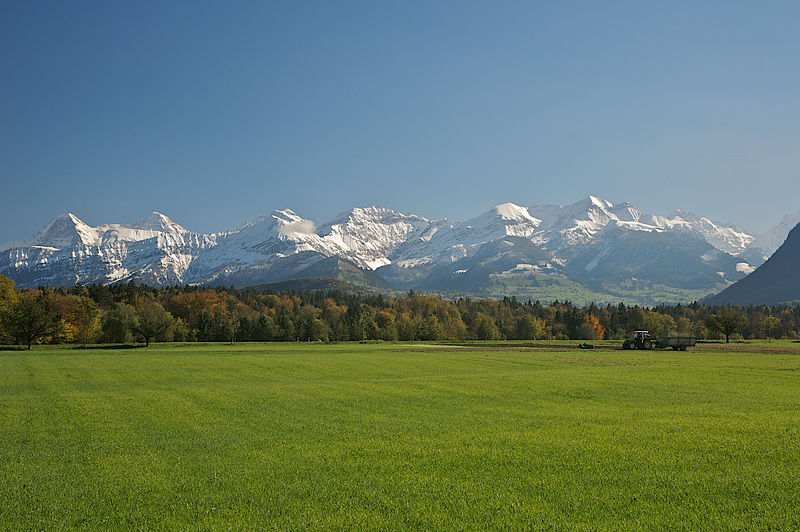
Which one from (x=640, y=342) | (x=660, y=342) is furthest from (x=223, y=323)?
(x=660, y=342)

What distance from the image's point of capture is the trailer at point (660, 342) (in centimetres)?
8804

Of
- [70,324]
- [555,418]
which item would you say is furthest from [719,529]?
[70,324]

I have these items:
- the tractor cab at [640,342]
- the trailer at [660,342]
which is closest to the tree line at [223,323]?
the trailer at [660,342]

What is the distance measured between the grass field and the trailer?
67161mm

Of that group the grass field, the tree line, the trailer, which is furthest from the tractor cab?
the grass field

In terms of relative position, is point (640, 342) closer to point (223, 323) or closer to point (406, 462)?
point (406, 462)

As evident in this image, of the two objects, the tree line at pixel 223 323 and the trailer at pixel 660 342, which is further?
the tree line at pixel 223 323

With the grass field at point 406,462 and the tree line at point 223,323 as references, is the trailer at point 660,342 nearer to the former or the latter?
the tree line at point 223,323

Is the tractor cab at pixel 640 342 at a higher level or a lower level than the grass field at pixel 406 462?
lower

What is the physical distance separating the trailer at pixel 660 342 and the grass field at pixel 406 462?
2644 inches

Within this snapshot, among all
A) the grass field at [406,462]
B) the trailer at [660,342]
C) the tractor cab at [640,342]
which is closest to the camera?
the grass field at [406,462]

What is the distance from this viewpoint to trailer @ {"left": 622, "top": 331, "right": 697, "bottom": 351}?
88.0 m

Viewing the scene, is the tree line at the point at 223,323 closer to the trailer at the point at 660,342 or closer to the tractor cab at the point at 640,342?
the trailer at the point at 660,342

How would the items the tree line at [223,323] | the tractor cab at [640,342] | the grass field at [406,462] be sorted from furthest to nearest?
1. the tree line at [223,323]
2. the tractor cab at [640,342]
3. the grass field at [406,462]
